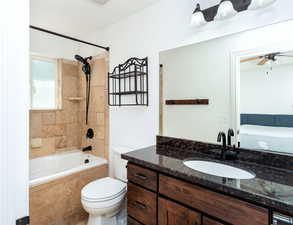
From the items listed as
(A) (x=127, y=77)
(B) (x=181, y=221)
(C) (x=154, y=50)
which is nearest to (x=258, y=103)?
(B) (x=181, y=221)

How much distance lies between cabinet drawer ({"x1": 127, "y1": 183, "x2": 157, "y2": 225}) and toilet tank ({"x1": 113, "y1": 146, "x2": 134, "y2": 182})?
661mm

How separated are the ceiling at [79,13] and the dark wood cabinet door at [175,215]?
1992 mm

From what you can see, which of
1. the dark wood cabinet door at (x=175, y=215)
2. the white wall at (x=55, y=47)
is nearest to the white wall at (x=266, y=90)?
the dark wood cabinet door at (x=175, y=215)

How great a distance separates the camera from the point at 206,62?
5.27 ft

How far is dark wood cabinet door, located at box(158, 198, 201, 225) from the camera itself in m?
1.05

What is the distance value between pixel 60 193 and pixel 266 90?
229 centimetres

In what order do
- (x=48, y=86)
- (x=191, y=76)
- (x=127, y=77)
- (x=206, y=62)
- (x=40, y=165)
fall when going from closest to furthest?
1. (x=206, y=62)
2. (x=191, y=76)
3. (x=127, y=77)
4. (x=40, y=165)
5. (x=48, y=86)

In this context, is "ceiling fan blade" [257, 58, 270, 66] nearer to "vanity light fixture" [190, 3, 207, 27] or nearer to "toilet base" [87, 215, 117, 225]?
"vanity light fixture" [190, 3, 207, 27]

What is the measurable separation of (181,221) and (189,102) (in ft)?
→ 3.39

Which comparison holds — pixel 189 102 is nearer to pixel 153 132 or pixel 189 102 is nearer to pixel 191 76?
pixel 191 76

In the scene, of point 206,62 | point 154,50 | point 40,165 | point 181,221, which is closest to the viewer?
point 181,221

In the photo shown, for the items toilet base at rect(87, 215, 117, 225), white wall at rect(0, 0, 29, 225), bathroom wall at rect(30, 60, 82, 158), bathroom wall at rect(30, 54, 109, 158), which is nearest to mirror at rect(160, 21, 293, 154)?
toilet base at rect(87, 215, 117, 225)

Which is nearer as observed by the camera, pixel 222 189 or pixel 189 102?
pixel 222 189

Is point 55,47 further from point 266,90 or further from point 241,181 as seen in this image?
point 241,181
